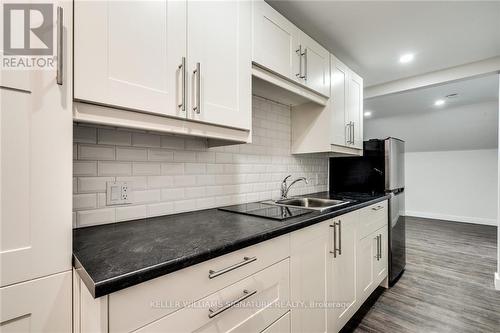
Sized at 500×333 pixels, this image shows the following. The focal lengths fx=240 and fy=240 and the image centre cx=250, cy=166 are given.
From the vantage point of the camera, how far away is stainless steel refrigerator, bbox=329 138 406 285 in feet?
8.16

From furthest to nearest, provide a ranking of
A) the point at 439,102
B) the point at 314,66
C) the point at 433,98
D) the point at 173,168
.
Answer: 1. the point at 439,102
2. the point at 433,98
3. the point at 314,66
4. the point at 173,168

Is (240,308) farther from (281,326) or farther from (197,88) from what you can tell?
(197,88)

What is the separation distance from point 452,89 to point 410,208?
3618 millimetres

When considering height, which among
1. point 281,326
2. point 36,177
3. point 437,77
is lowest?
point 281,326

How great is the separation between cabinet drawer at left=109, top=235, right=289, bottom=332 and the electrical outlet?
2.16ft

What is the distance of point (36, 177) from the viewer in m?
0.69

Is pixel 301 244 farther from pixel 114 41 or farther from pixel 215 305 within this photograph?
pixel 114 41

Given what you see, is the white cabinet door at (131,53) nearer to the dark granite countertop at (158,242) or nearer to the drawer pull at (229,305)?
the dark granite countertop at (158,242)

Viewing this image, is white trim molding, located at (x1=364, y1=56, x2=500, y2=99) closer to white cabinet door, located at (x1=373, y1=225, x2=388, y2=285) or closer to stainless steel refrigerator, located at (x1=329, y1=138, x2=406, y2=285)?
stainless steel refrigerator, located at (x1=329, y1=138, x2=406, y2=285)

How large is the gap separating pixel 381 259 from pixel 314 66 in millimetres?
1879

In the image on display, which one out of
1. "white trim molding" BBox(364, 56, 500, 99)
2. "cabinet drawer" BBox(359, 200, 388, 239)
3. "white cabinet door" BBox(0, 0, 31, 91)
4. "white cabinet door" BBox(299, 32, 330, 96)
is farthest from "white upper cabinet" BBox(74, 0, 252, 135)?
"white trim molding" BBox(364, 56, 500, 99)

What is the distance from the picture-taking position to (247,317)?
95 cm
